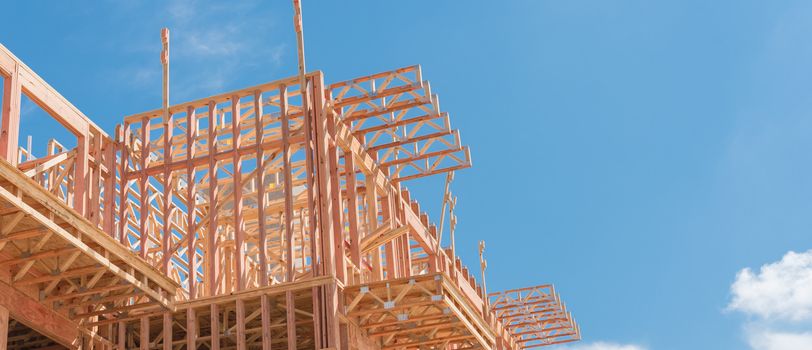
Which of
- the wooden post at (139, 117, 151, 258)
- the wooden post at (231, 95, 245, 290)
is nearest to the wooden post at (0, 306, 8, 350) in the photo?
the wooden post at (139, 117, 151, 258)

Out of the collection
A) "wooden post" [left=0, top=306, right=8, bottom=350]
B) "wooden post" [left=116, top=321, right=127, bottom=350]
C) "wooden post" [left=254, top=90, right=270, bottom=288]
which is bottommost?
"wooden post" [left=0, top=306, right=8, bottom=350]

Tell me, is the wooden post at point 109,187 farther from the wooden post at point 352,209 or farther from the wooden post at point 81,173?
the wooden post at point 352,209

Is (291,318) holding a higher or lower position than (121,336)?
lower

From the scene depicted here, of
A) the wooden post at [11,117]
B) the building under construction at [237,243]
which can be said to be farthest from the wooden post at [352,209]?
the wooden post at [11,117]

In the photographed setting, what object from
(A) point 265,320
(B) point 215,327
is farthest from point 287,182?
(B) point 215,327

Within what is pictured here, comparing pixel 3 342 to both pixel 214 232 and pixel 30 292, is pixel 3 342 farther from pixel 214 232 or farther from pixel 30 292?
pixel 214 232

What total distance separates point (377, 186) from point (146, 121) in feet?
20.3

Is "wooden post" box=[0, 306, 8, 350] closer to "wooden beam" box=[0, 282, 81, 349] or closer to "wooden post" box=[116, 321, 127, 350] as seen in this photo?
"wooden beam" box=[0, 282, 81, 349]

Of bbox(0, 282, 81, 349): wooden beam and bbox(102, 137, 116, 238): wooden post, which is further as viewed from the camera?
bbox(102, 137, 116, 238): wooden post

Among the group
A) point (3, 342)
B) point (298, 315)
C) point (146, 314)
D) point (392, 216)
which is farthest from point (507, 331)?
point (3, 342)

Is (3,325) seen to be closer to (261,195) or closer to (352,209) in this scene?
(261,195)

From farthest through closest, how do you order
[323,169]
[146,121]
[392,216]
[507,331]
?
[507,331] → [392,216] → [146,121] → [323,169]

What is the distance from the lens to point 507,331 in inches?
1889

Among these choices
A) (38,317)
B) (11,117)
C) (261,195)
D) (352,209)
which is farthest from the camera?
(352,209)
